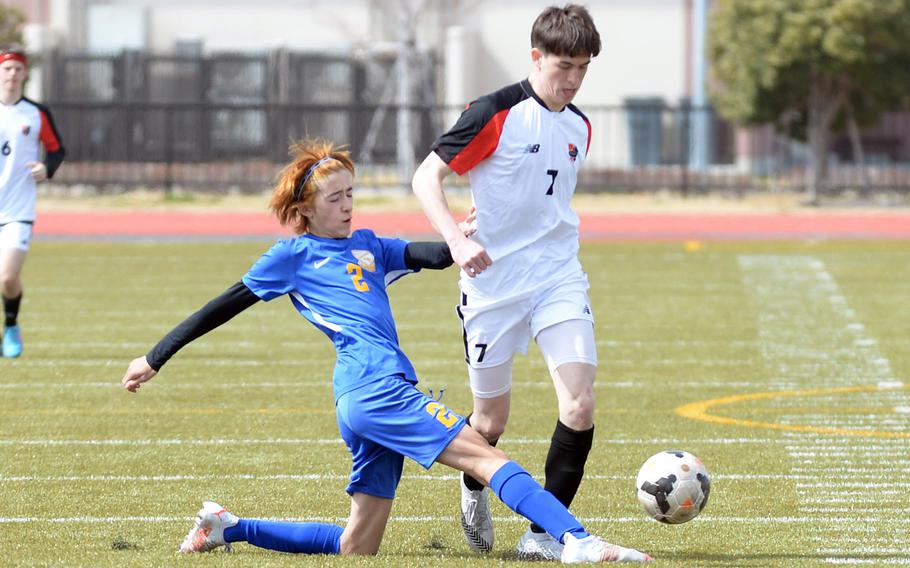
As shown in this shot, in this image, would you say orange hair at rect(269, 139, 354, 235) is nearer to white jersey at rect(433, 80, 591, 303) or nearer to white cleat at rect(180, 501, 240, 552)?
white jersey at rect(433, 80, 591, 303)

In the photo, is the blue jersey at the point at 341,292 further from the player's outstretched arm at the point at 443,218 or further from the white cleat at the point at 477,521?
the white cleat at the point at 477,521

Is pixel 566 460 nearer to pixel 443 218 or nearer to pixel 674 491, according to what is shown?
pixel 674 491

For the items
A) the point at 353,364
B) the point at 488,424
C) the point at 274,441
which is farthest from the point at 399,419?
the point at 274,441

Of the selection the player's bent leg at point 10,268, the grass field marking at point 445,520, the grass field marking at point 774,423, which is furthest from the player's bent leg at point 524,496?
the player's bent leg at point 10,268

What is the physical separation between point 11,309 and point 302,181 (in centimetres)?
687

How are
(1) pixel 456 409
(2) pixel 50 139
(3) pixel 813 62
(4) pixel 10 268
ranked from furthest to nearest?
(3) pixel 813 62 → (2) pixel 50 139 → (4) pixel 10 268 → (1) pixel 456 409

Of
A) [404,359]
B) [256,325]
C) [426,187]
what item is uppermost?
[426,187]

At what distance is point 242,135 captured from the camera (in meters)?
32.6

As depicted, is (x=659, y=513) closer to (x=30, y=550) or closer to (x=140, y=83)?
(x=30, y=550)

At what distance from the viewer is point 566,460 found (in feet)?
20.4

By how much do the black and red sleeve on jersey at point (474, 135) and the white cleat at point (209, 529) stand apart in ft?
5.10

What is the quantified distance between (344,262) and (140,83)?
32.3 metres

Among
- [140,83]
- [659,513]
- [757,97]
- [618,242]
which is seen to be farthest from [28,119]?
[140,83]

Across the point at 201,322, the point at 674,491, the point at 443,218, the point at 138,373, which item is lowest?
the point at 674,491
